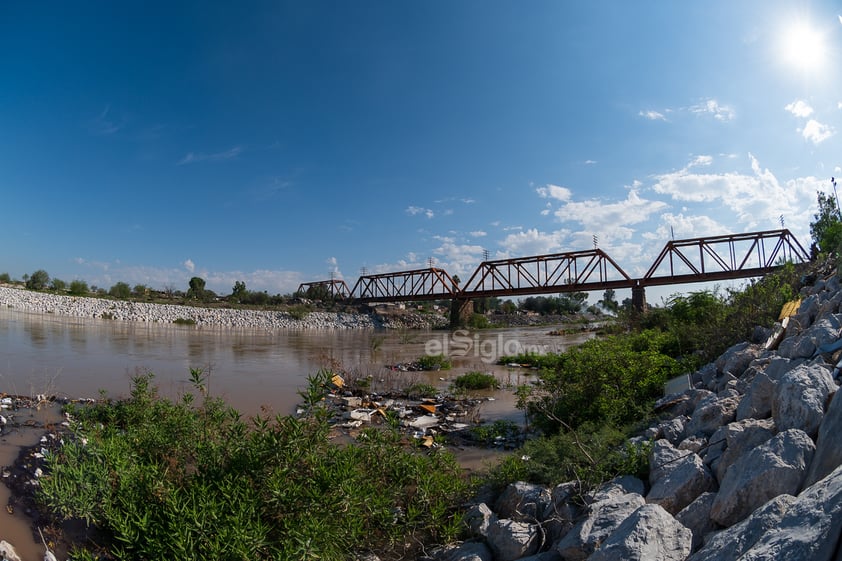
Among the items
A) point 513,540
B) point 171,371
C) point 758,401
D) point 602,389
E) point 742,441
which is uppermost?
point 758,401

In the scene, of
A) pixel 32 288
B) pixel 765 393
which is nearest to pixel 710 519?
pixel 765 393

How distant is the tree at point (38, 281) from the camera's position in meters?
46.1

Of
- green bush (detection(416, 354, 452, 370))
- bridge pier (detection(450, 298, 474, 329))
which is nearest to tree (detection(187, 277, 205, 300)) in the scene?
bridge pier (detection(450, 298, 474, 329))

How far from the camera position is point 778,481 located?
88.0 inches

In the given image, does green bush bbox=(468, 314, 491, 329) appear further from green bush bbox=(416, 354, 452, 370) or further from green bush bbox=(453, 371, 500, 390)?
green bush bbox=(453, 371, 500, 390)

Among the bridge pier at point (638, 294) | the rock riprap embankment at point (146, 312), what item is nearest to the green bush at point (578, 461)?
the bridge pier at point (638, 294)

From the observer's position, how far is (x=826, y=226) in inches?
577

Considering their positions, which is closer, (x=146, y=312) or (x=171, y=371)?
(x=171, y=371)

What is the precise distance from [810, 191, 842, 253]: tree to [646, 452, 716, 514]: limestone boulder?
926 centimetres

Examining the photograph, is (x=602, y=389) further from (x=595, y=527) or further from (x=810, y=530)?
(x=810, y=530)

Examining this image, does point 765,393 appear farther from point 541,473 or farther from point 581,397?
point 581,397

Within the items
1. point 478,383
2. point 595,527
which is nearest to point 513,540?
point 595,527

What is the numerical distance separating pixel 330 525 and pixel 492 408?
6.70 m

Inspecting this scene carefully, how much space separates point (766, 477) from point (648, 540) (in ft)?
2.40
